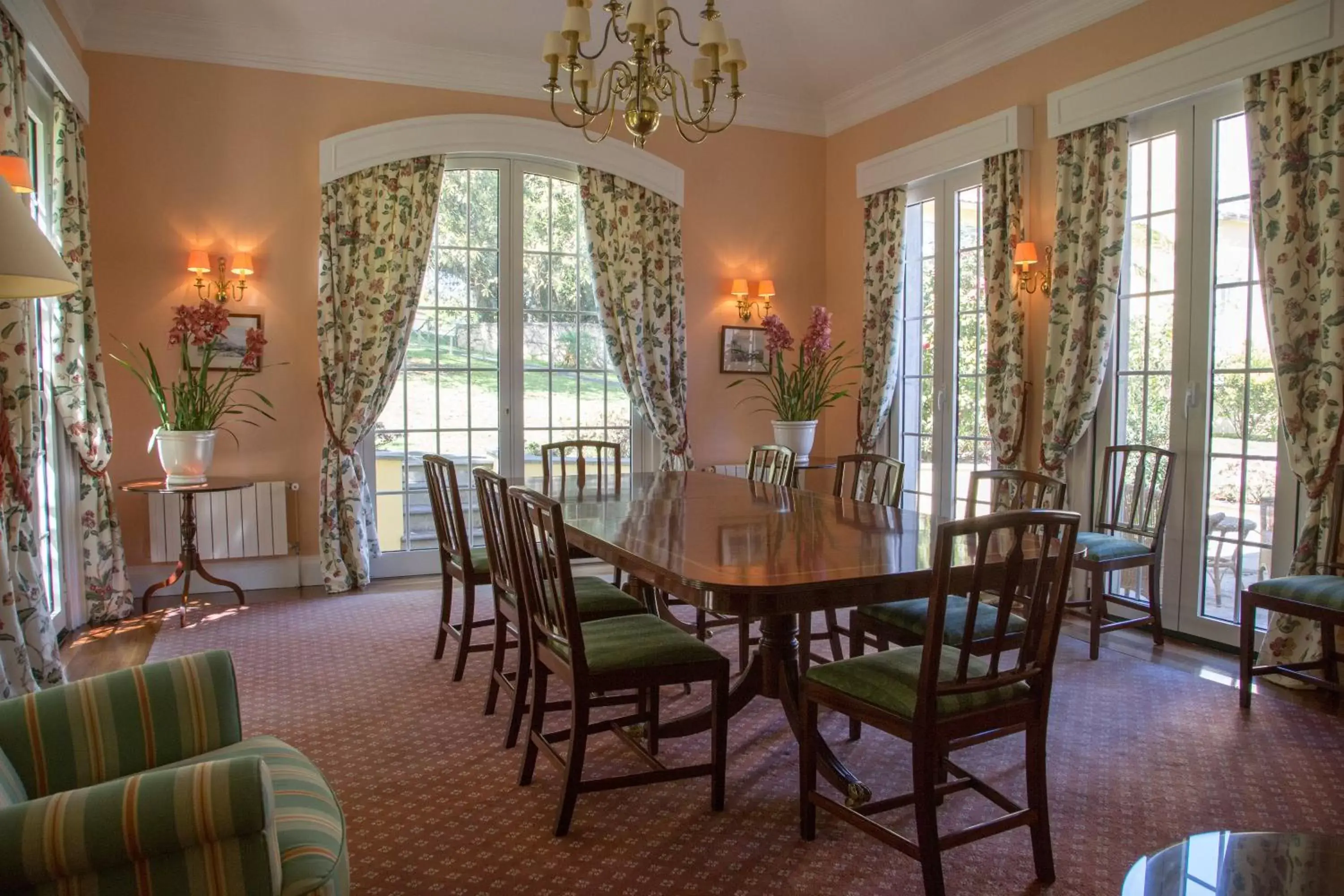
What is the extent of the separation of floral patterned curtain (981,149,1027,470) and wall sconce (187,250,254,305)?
437cm

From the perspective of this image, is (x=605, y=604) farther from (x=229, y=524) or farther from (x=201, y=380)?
(x=229, y=524)

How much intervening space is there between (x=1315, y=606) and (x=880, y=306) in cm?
355

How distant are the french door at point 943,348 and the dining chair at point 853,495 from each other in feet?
5.38

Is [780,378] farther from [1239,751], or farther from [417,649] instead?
[1239,751]

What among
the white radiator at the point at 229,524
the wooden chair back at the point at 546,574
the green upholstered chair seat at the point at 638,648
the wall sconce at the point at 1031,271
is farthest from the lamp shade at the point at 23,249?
the wall sconce at the point at 1031,271

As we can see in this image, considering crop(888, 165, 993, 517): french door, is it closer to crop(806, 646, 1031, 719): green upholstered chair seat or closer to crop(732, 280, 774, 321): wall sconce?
crop(732, 280, 774, 321): wall sconce

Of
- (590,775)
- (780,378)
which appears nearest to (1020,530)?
(590,775)

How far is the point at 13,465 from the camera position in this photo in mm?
3371

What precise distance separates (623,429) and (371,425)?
1.73m

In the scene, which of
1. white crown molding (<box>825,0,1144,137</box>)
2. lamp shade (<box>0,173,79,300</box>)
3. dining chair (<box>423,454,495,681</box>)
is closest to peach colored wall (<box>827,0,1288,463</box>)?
white crown molding (<box>825,0,1144,137</box>)

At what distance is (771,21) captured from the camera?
221 inches

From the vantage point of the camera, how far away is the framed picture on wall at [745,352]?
6.76 meters

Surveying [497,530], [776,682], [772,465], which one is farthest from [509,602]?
[772,465]

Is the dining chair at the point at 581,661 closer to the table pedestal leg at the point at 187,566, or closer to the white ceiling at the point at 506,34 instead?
the table pedestal leg at the point at 187,566
